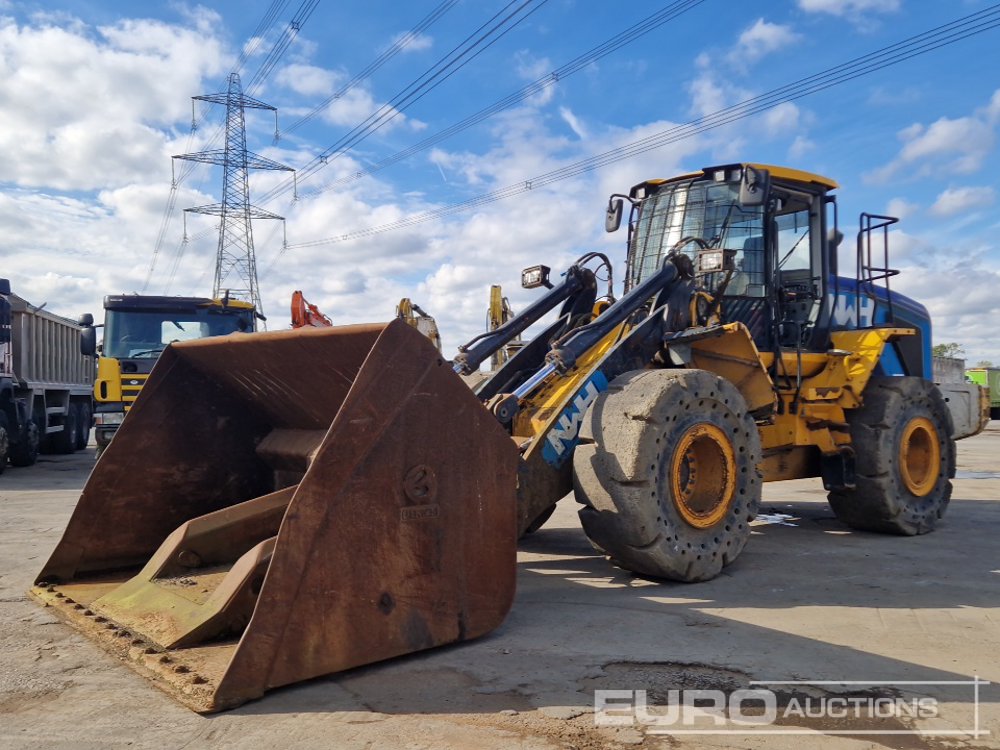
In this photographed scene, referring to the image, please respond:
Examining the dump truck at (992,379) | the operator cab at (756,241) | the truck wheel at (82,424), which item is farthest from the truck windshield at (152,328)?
the dump truck at (992,379)

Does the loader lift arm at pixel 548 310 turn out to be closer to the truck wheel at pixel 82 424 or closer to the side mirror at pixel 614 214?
the side mirror at pixel 614 214

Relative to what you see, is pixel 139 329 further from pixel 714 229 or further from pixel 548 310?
pixel 714 229

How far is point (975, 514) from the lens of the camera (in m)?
9.00

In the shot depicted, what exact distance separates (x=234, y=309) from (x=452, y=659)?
9.73 m

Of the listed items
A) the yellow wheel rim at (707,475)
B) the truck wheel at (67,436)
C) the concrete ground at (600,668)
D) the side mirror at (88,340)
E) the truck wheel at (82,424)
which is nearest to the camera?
the concrete ground at (600,668)

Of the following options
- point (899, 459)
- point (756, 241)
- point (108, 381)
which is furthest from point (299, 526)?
point (108, 381)

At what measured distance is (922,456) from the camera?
7.98 metres

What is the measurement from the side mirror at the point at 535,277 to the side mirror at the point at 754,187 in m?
1.65

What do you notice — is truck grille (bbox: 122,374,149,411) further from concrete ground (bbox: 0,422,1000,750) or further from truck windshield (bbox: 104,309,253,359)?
concrete ground (bbox: 0,422,1000,750)

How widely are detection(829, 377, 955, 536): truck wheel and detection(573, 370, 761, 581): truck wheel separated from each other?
202cm

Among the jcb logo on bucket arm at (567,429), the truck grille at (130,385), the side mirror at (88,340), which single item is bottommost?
the jcb logo on bucket arm at (567,429)

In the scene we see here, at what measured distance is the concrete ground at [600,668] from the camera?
314 centimetres

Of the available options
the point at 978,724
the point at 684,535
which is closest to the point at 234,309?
the point at 684,535
